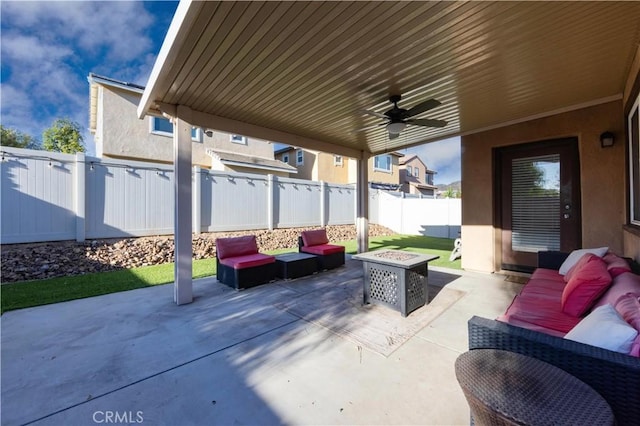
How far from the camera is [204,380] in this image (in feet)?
8.03

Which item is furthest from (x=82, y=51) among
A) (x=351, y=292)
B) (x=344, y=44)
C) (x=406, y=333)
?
(x=406, y=333)

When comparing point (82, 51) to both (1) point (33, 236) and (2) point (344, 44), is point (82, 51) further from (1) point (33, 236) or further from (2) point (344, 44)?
(2) point (344, 44)

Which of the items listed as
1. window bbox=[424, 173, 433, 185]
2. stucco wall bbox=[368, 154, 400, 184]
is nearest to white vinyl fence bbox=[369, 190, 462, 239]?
stucco wall bbox=[368, 154, 400, 184]

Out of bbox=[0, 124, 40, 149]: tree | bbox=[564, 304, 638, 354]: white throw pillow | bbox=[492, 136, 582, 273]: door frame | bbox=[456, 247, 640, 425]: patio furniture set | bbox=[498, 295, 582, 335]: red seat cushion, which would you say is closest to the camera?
bbox=[456, 247, 640, 425]: patio furniture set

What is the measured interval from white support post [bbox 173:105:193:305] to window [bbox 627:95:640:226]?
6134 millimetres

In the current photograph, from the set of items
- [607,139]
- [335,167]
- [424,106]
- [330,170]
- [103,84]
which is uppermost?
[103,84]

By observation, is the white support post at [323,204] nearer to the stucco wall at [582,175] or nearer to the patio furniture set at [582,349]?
the stucco wall at [582,175]

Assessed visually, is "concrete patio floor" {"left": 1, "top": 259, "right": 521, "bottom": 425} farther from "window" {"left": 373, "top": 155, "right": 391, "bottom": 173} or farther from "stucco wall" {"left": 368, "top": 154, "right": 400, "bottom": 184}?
"window" {"left": 373, "top": 155, "right": 391, "bottom": 173}

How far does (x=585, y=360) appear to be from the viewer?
4.87 ft

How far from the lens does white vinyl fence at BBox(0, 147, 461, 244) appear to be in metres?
6.22

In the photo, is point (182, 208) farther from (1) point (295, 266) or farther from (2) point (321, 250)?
(2) point (321, 250)

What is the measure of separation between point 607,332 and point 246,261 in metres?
4.61

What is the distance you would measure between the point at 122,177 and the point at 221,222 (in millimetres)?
3073

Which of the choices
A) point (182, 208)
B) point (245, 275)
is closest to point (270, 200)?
point (245, 275)
